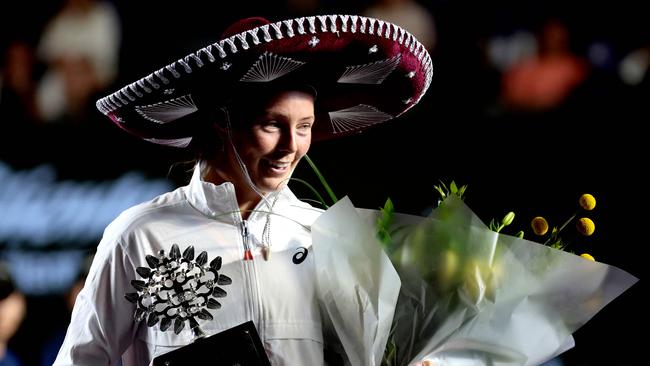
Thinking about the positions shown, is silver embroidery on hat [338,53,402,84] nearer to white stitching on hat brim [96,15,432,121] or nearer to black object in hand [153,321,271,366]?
white stitching on hat brim [96,15,432,121]

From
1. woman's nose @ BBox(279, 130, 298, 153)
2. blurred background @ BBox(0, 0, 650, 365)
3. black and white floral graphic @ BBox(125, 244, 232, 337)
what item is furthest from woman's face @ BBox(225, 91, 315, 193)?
blurred background @ BBox(0, 0, 650, 365)

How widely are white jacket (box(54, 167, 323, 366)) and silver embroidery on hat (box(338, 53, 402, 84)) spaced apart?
27 cm

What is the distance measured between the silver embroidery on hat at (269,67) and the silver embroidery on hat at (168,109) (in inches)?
5.1

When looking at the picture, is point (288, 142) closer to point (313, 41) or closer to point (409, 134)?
point (313, 41)

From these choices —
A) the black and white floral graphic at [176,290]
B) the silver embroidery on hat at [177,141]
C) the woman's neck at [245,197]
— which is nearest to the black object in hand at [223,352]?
the black and white floral graphic at [176,290]

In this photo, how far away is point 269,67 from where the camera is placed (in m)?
1.39

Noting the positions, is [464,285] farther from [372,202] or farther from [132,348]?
[372,202]

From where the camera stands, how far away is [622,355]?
231 centimetres

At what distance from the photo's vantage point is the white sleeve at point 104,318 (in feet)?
4.48

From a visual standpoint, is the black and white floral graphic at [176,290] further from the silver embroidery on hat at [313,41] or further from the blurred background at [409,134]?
the blurred background at [409,134]

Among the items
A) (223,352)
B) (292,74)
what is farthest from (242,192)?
(223,352)

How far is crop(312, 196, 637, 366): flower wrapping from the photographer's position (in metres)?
1.24

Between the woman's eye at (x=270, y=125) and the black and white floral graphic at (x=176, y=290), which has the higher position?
the woman's eye at (x=270, y=125)

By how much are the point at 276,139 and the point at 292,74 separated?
119 millimetres
